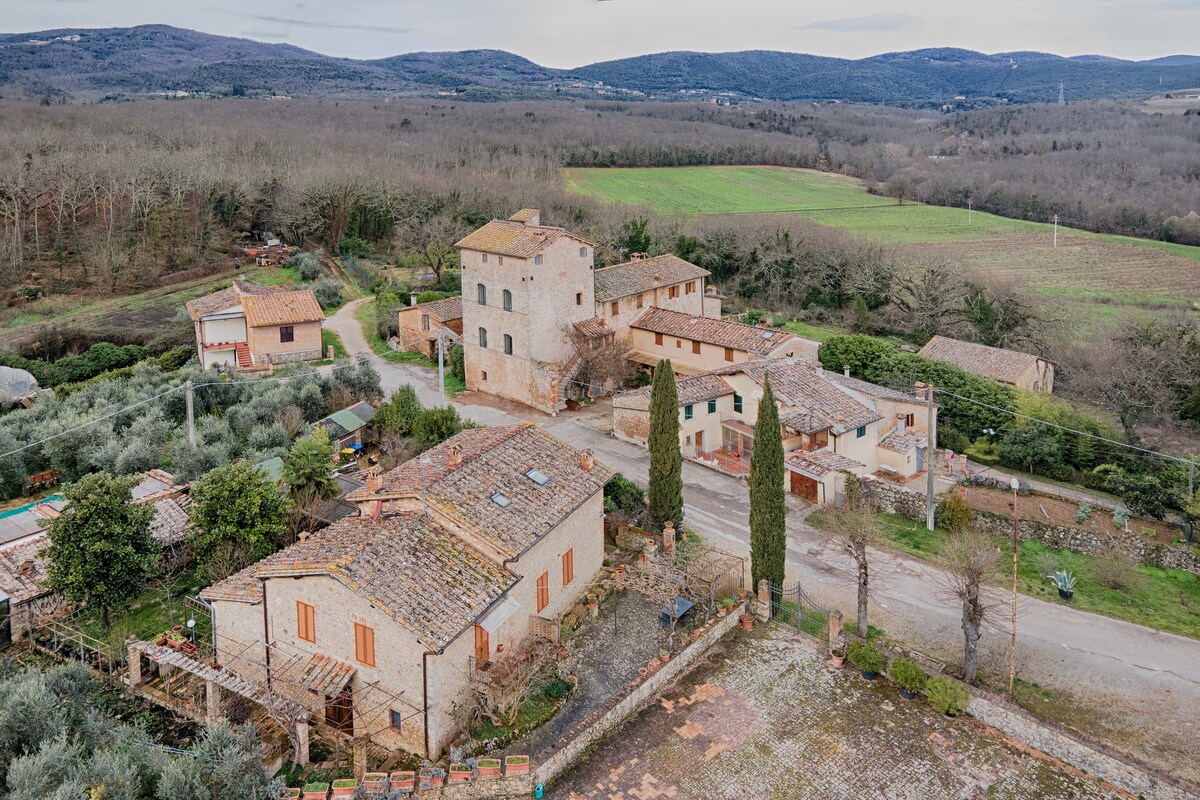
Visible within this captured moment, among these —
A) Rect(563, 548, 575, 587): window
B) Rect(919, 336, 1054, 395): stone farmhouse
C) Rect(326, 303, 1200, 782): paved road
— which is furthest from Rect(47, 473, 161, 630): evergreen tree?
Rect(919, 336, 1054, 395): stone farmhouse

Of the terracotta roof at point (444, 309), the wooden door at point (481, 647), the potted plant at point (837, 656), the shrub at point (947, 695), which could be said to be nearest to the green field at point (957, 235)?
the terracotta roof at point (444, 309)

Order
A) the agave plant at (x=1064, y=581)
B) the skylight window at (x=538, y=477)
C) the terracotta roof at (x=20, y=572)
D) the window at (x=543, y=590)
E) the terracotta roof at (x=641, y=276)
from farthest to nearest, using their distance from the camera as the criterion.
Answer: the terracotta roof at (x=641, y=276) → the agave plant at (x=1064, y=581) → the skylight window at (x=538, y=477) → the terracotta roof at (x=20, y=572) → the window at (x=543, y=590)

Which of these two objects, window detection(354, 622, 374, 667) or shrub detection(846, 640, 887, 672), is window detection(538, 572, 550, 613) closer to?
window detection(354, 622, 374, 667)

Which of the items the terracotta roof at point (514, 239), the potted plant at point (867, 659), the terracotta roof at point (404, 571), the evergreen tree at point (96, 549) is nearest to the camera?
the terracotta roof at point (404, 571)

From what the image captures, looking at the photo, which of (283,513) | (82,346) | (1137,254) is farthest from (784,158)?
(283,513)

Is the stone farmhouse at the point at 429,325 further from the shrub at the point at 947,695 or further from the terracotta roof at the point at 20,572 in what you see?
the shrub at the point at 947,695

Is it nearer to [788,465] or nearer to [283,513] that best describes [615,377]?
[788,465]
